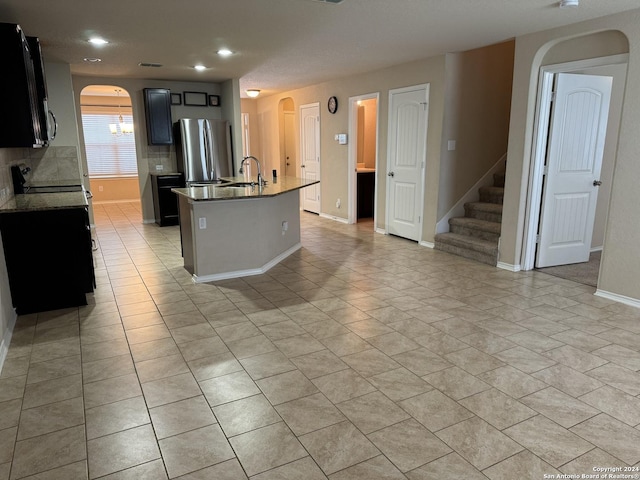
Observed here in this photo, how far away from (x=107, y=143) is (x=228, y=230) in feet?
24.0

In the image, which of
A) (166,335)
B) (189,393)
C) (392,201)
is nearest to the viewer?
(189,393)

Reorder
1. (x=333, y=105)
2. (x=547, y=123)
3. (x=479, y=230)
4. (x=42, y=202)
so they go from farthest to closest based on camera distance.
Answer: (x=333, y=105)
(x=479, y=230)
(x=547, y=123)
(x=42, y=202)

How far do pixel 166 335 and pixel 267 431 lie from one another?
1.43 m

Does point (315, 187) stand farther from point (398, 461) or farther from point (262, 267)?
point (398, 461)

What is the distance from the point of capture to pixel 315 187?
855 cm

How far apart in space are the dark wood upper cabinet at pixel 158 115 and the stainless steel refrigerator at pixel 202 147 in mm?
203

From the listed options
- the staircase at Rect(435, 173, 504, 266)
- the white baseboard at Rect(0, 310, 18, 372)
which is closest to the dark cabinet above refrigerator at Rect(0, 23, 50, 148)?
the white baseboard at Rect(0, 310, 18, 372)

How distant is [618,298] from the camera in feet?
12.7

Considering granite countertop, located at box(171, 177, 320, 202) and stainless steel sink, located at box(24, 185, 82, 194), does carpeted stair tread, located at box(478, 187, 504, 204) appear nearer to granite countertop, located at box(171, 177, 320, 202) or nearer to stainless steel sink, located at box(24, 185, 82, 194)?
granite countertop, located at box(171, 177, 320, 202)

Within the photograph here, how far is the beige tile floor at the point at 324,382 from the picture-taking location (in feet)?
6.48

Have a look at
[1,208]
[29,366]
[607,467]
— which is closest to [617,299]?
[607,467]

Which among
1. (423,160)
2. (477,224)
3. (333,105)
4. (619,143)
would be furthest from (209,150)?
(619,143)

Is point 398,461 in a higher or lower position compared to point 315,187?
lower

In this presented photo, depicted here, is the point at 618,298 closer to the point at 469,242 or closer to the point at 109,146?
the point at 469,242
